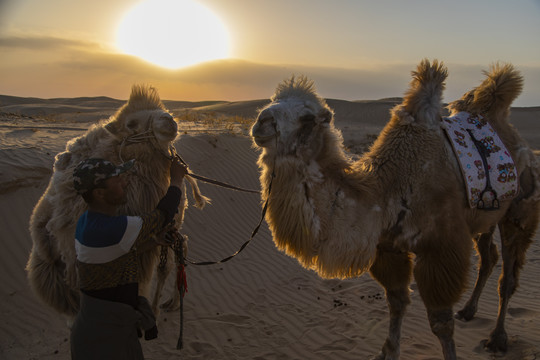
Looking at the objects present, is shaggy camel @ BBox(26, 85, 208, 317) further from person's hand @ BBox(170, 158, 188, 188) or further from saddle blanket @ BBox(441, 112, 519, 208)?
saddle blanket @ BBox(441, 112, 519, 208)

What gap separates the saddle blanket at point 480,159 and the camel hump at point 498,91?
29 centimetres

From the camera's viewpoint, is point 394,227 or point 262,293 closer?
point 394,227

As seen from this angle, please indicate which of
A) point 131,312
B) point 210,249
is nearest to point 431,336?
point 131,312

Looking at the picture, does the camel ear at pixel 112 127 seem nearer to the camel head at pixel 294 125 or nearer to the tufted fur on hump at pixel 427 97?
the camel head at pixel 294 125

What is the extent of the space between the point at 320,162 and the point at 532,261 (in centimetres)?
656

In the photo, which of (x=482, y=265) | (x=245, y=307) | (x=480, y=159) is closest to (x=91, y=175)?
(x=480, y=159)

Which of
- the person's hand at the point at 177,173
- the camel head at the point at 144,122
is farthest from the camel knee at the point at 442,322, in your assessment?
the camel head at the point at 144,122

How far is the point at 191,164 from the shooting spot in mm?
10367

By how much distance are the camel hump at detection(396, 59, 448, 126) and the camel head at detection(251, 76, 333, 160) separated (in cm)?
113

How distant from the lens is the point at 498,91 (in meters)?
4.46

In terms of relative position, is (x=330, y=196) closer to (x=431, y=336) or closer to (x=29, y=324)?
(x=431, y=336)

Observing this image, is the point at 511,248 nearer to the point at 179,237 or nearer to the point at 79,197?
the point at 179,237

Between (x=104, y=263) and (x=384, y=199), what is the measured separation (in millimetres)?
2129

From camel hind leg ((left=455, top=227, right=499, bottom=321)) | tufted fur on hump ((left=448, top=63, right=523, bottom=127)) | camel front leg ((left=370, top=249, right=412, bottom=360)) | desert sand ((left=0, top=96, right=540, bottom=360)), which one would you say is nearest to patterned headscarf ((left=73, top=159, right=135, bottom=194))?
camel front leg ((left=370, top=249, right=412, bottom=360))
